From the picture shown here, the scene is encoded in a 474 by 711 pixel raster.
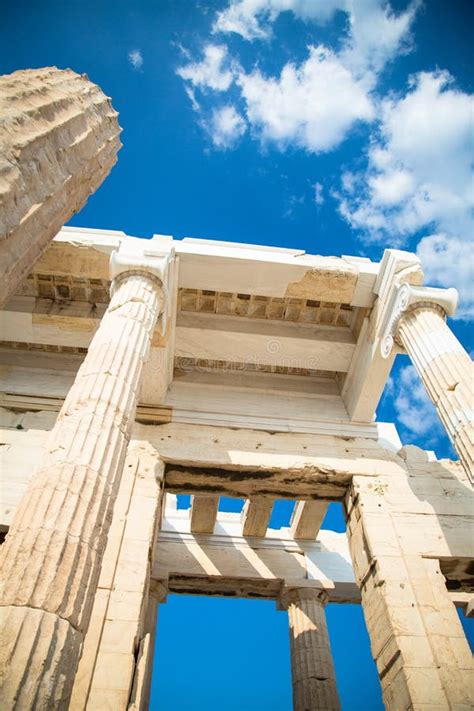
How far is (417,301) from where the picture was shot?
→ 815 cm

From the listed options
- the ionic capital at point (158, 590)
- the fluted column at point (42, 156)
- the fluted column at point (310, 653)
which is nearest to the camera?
the fluted column at point (42, 156)

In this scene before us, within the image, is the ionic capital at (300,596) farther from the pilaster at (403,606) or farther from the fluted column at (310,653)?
the pilaster at (403,606)

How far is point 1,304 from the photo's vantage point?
417cm

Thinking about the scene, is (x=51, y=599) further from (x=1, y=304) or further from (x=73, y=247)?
(x=73, y=247)

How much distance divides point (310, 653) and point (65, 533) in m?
9.91

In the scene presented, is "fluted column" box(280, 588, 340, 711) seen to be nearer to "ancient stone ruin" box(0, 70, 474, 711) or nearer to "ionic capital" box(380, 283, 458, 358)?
"ancient stone ruin" box(0, 70, 474, 711)

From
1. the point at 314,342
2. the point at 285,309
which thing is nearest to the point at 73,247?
the point at 285,309

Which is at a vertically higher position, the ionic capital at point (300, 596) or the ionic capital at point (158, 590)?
the ionic capital at point (300, 596)

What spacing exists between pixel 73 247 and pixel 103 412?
5.08 meters

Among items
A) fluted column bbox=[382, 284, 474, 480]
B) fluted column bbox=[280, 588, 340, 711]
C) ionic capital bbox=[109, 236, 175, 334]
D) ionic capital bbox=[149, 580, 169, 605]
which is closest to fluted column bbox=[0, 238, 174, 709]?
ionic capital bbox=[109, 236, 175, 334]

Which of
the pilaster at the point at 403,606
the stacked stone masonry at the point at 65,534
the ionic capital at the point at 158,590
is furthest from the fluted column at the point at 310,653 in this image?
the stacked stone masonry at the point at 65,534

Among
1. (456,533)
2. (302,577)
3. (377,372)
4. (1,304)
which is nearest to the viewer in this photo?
(1,304)

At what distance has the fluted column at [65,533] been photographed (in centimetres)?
292

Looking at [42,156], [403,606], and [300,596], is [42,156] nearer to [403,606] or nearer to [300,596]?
[403,606]
